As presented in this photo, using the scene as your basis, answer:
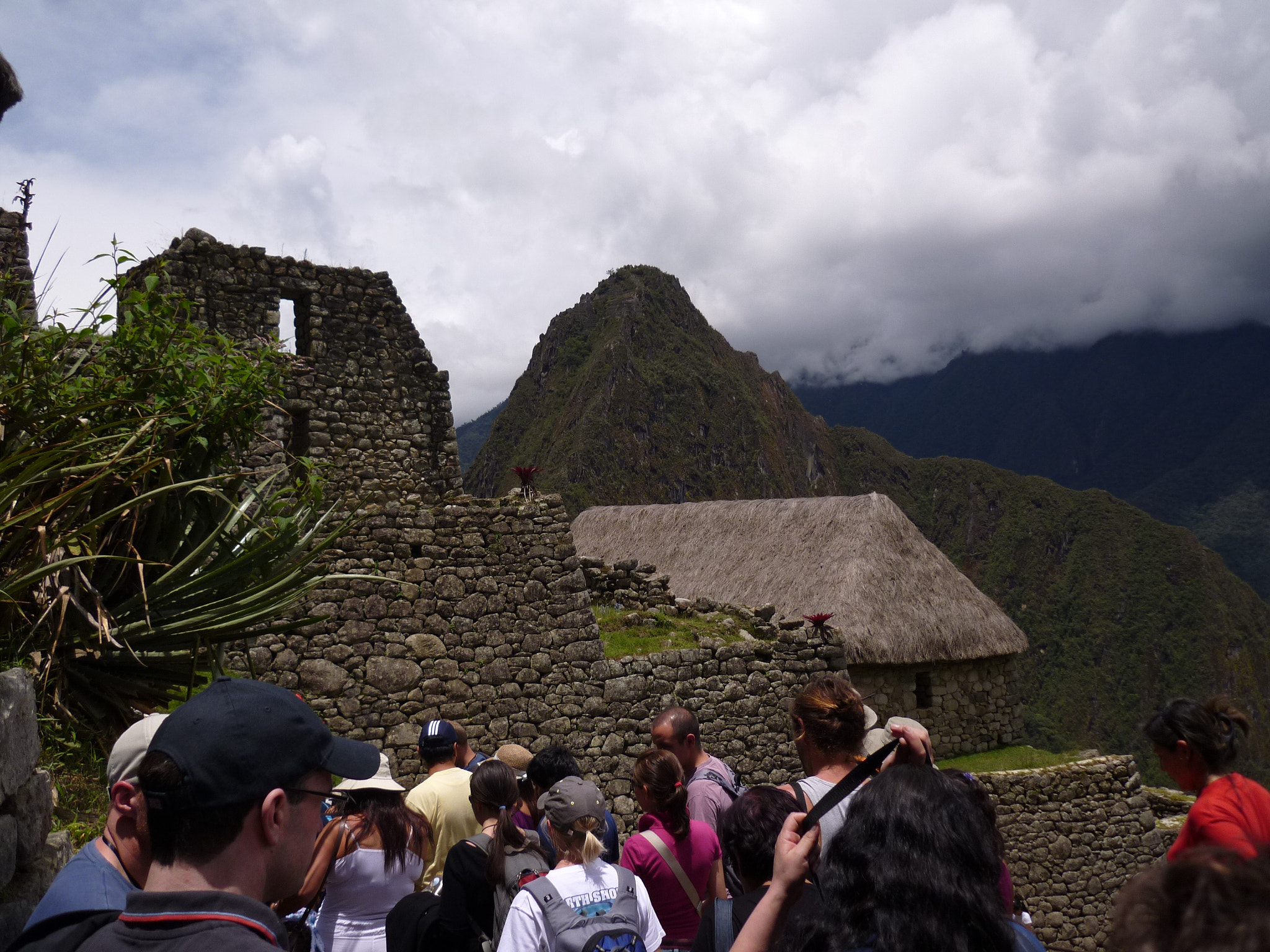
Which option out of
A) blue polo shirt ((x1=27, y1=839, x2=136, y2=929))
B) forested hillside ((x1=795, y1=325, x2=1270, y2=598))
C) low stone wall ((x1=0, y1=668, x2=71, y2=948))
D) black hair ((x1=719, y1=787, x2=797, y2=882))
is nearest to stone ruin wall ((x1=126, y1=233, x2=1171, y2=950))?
low stone wall ((x1=0, y1=668, x2=71, y2=948))

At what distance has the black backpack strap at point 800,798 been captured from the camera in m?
2.99

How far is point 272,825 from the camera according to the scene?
5.75ft

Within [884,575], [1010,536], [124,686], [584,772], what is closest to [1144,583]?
[1010,536]

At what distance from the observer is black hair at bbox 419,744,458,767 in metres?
4.96

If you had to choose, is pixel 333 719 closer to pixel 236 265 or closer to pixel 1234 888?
pixel 236 265

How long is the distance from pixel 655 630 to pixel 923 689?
9.16 metres

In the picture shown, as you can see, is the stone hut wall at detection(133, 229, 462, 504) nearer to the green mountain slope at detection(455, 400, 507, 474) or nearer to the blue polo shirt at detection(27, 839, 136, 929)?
the blue polo shirt at detection(27, 839, 136, 929)

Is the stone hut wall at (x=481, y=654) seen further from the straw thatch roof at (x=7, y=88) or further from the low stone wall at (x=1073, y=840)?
the low stone wall at (x=1073, y=840)

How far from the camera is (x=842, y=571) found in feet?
57.1

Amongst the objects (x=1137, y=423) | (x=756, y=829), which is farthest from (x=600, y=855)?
(x=1137, y=423)

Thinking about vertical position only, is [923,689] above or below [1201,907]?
below

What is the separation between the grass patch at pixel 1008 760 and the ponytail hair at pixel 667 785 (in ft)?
34.4

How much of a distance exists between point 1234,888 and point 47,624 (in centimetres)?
407

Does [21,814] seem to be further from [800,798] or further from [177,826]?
[800,798]
